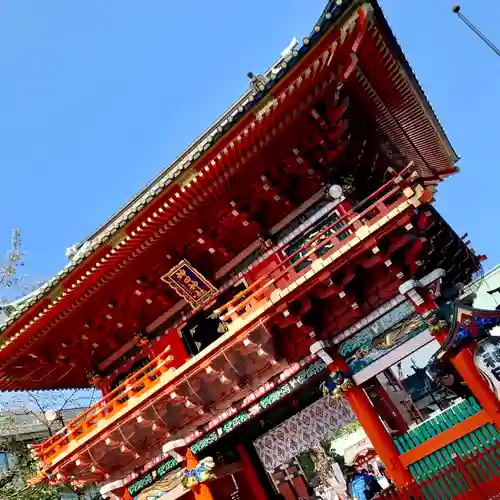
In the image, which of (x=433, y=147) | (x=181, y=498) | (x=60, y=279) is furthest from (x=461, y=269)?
(x=60, y=279)

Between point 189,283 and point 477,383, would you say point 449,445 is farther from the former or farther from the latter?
point 189,283

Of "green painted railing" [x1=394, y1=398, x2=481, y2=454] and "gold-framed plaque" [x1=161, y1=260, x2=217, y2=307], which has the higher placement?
"gold-framed plaque" [x1=161, y1=260, x2=217, y2=307]

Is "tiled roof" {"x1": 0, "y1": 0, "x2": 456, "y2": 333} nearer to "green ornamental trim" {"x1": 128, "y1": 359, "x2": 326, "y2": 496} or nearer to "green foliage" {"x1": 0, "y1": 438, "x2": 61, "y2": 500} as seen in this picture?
"green ornamental trim" {"x1": 128, "y1": 359, "x2": 326, "y2": 496}

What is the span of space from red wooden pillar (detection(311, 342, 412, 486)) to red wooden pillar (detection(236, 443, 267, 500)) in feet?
14.6

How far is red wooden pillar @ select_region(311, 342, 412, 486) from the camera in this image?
8547 mm

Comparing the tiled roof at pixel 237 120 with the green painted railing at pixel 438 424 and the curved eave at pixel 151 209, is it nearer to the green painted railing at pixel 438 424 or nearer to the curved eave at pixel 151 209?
the curved eave at pixel 151 209

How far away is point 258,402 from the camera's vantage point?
413 inches

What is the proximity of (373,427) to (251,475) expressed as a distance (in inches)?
188

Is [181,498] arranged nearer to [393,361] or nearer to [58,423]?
[393,361]

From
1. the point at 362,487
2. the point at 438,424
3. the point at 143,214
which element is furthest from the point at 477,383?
the point at 143,214

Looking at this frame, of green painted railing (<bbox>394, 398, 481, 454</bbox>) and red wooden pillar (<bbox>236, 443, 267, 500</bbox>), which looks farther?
red wooden pillar (<bbox>236, 443, 267, 500</bbox>)

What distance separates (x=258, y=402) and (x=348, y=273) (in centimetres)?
381

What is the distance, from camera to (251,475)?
12.1m

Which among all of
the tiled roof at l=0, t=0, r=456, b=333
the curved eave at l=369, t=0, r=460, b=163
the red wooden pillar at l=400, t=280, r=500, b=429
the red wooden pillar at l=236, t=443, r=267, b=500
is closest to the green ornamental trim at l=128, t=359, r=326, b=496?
the red wooden pillar at l=236, t=443, r=267, b=500
